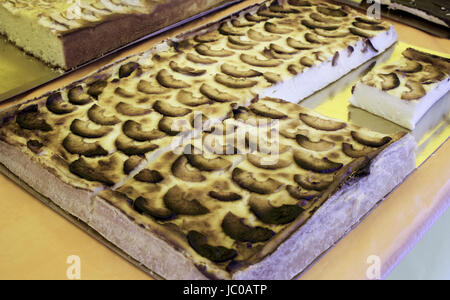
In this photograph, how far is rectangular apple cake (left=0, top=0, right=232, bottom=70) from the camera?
4.18 metres

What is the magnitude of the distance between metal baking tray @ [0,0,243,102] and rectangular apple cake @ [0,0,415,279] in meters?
0.62

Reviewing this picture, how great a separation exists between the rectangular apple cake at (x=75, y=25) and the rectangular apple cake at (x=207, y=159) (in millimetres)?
649

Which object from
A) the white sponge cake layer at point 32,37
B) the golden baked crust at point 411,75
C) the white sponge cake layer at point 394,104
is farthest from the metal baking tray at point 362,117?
the white sponge cake layer at point 32,37

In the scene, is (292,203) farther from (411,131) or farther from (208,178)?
(411,131)

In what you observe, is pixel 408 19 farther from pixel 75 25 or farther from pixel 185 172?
pixel 185 172

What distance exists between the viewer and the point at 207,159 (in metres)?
2.87

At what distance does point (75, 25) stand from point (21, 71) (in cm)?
52

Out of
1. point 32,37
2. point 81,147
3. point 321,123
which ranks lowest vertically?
point 32,37
